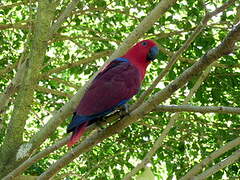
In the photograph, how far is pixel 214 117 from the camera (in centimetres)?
489

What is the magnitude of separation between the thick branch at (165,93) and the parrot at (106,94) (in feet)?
0.42

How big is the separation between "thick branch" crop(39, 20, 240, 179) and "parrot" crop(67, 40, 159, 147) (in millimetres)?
128

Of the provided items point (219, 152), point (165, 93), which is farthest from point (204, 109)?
point (219, 152)

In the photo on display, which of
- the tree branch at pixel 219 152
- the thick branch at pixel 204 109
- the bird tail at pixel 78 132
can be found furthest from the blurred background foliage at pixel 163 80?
the thick branch at pixel 204 109

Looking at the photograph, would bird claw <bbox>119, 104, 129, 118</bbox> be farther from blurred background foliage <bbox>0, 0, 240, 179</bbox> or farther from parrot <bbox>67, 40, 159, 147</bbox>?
blurred background foliage <bbox>0, 0, 240, 179</bbox>

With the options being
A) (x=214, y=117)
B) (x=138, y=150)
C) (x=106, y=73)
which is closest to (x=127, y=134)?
(x=138, y=150)

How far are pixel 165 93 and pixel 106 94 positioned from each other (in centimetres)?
65

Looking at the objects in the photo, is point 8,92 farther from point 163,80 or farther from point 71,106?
point 163,80

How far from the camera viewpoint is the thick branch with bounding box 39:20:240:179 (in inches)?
65.7

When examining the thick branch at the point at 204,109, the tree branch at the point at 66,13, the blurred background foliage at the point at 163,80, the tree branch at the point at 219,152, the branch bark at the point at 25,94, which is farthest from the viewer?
the blurred background foliage at the point at 163,80

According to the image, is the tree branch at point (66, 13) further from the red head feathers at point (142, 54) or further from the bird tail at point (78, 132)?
the bird tail at point (78, 132)

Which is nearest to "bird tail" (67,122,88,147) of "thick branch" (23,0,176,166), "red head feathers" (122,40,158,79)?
"red head feathers" (122,40,158,79)

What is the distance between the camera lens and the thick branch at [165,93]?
65.7 inches

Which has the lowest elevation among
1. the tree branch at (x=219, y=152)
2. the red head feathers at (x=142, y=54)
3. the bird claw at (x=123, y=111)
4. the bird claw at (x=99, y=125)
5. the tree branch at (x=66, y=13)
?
the tree branch at (x=219, y=152)
